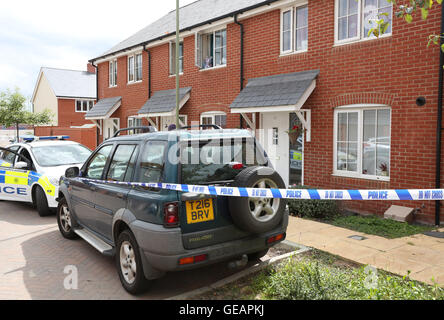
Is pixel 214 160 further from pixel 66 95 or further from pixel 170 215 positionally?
pixel 66 95

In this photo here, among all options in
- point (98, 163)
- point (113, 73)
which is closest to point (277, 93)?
point (98, 163)

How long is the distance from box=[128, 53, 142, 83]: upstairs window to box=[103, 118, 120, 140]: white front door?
7.35ft

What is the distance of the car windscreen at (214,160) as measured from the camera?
163 inches

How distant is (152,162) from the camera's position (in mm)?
4320

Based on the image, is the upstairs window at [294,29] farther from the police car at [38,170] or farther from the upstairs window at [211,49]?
the police car at [38,170]

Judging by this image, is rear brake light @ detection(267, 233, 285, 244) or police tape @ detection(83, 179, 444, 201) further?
rear brake light @ detection(267, 233, 285, 244)

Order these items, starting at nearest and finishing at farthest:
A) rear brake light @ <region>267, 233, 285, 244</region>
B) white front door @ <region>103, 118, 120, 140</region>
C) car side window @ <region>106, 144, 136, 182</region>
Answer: rear brake light @ <region>267, 233, 285, 244</region> < car side window @ <region>106, 144, 136, 182</region> < white front door @ <region>103, 118, 120, 140</region>

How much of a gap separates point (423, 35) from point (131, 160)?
6376 millimetres

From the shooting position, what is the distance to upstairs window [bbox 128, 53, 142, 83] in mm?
16812

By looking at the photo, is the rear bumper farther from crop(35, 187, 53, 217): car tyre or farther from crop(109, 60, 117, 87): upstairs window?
crop(109, 60, 117, 87): upstairs window

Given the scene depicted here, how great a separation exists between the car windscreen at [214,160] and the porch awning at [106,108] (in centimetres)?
1419

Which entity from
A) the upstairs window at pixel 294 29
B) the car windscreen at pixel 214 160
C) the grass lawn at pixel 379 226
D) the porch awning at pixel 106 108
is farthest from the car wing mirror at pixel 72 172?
the porch awning at pixel 106 108

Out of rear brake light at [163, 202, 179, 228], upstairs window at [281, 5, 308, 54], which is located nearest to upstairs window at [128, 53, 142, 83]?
upstairs window at [281, 5, 308, 54]

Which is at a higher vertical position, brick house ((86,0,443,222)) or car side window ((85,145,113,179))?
brick house ((86,0,443,222))
